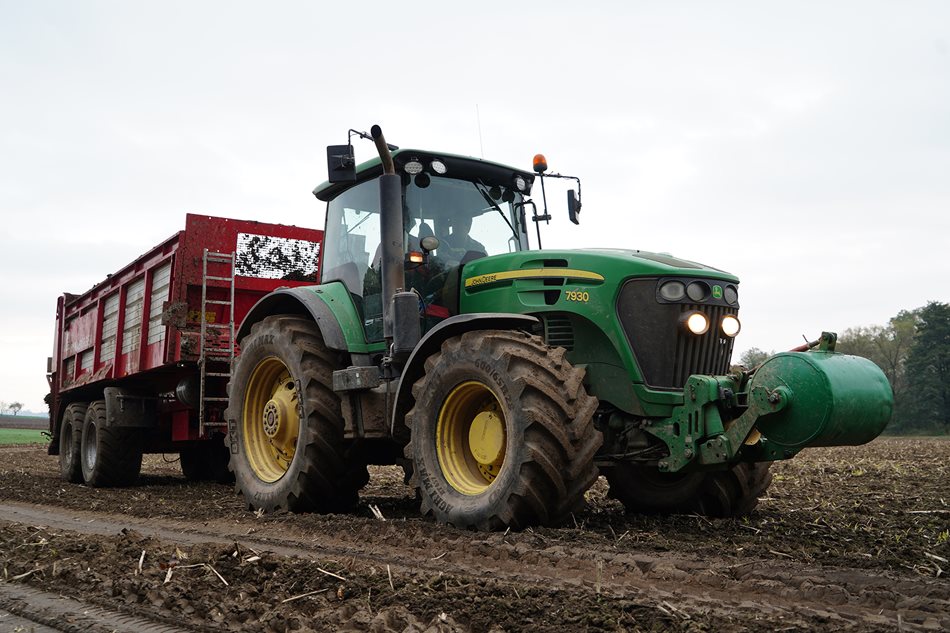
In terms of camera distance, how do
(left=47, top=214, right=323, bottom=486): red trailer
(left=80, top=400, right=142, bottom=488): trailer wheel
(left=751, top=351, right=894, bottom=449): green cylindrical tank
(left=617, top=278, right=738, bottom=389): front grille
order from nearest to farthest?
(left=751, top=351, right=894, bottom=449): green cylindrical tank → (left=617, top=278, right=738, bottom=389): front grille → (left=47, top=214, right=323, bottom=486): red trailer → (left=80, top=400, right=142, bottom=488): trailer wheel

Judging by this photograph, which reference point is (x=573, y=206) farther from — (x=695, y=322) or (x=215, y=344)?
(x=215, y=344)

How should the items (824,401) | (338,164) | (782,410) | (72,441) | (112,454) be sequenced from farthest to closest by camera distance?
(72,441), (112,454), (338,164), (782,410), (824,401)

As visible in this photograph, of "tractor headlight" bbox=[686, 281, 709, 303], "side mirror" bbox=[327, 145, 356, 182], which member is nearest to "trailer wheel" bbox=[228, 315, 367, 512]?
"side mirror" bbox=[327, 145, 356, 182]

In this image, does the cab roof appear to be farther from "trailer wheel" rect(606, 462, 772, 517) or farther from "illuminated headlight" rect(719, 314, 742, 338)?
"trailer wheel" rect(606, 462, 772, 517)

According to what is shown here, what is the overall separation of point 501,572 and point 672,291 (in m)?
2.46

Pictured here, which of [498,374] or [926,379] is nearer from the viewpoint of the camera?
[498,374]

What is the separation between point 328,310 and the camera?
7.38m

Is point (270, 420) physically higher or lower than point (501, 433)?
higher

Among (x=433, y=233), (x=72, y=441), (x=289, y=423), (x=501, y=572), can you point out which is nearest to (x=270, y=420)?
(x=289, y=423)

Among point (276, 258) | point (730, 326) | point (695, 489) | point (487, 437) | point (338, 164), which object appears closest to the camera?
point (487, 437)

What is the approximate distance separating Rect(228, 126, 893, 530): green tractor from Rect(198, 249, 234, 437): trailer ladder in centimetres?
179

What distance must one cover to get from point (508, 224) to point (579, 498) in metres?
2.82

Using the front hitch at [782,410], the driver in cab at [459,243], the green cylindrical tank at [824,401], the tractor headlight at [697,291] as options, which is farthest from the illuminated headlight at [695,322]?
the driver in cab at [459,243]

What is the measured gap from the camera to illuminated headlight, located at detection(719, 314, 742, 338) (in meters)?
6.27
